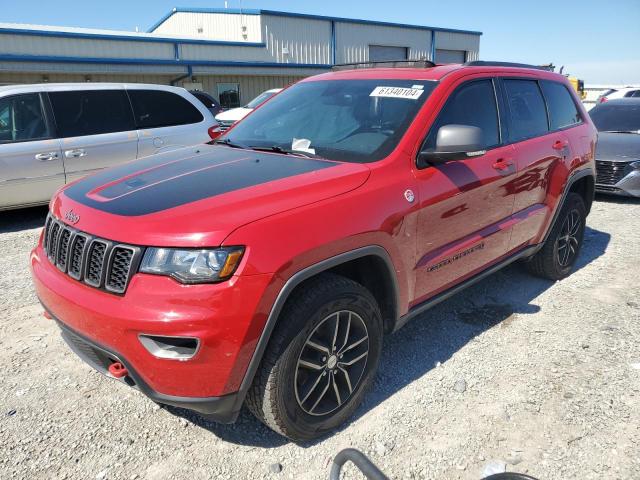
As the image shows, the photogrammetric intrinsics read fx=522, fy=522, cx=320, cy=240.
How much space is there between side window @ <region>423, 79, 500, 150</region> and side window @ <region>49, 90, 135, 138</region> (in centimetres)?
525

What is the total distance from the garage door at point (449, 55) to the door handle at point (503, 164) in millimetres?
30561

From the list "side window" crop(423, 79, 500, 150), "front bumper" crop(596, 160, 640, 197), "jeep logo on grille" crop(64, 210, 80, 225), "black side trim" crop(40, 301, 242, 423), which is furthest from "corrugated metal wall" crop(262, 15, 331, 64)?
"black side trim" crop(40, 301, 242, 423)

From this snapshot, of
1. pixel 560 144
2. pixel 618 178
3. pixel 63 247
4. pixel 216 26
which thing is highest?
pixel 216 26

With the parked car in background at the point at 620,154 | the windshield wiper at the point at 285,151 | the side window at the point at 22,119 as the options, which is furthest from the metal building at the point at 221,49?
the windshield wiper at the point at 285,151

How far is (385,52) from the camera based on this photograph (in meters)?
29.2

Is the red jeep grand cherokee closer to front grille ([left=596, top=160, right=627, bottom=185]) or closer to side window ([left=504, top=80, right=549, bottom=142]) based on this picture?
side window ([left=504, top=80, right=549, bottom=142])

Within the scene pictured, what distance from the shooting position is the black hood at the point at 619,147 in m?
7.88

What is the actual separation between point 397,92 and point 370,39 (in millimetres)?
26828

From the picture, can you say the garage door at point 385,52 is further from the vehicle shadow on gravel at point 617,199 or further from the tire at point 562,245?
the tire at point 562,245

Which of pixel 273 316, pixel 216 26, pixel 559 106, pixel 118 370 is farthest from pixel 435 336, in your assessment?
pixel 216 26

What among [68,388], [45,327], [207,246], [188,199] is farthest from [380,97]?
[45,327]

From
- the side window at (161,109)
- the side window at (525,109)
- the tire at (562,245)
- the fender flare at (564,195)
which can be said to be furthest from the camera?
the side window at (161,109)

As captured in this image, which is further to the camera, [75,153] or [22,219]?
[22,219]

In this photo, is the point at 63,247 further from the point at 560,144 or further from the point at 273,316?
the point at 560,144
